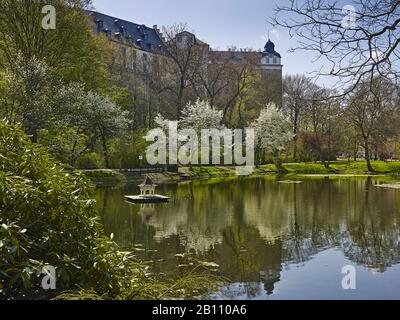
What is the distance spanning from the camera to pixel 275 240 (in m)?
11.3

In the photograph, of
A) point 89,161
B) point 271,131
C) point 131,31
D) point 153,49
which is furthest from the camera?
point 131,31

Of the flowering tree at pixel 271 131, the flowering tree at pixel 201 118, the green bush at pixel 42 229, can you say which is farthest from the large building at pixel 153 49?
the green bush at pixel 42 229

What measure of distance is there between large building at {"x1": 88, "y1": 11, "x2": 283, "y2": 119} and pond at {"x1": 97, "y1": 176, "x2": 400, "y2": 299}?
87.8 feet

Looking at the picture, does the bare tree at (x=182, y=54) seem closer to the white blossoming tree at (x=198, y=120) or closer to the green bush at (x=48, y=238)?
the white blossoming tree at (x=198, y=120)

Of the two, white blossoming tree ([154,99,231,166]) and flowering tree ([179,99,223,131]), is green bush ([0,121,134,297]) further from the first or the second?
flowering tree ([179,99,223,131])

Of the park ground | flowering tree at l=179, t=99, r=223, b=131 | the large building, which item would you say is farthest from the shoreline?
the large building

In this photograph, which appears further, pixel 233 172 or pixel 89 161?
pixel 233 172

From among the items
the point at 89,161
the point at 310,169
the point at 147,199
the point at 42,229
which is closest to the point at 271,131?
the point at 310,169

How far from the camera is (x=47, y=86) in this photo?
26.0 metres

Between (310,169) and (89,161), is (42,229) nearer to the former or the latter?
(89,161)

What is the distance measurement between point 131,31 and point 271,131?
28653 millimetres

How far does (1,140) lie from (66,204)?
1004 millimetres

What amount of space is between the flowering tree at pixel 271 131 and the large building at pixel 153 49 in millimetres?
5099
